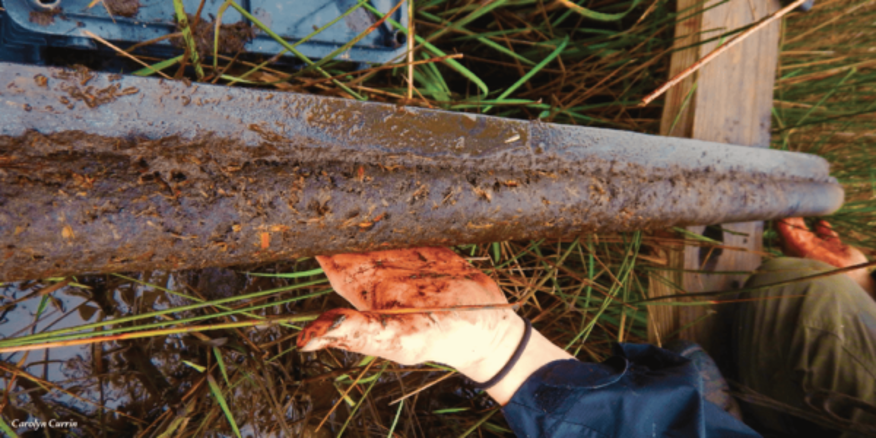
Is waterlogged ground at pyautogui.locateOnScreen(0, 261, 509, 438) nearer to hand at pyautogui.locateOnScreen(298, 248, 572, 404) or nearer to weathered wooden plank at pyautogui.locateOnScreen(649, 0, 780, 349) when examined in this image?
hand at pyautogui.locateOnScreen(298, 248, 572, 404)

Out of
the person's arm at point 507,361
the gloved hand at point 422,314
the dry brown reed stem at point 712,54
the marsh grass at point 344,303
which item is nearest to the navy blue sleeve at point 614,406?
the person's arm at point 507,361

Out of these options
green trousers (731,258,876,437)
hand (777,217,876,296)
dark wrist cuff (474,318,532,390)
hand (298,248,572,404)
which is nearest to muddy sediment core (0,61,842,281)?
hand (298,248,572,404)

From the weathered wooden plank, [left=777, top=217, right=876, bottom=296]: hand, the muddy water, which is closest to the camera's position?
the muddy water

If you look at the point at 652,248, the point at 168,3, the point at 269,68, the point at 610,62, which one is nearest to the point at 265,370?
the point at 269,68

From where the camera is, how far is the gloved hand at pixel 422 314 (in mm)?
800

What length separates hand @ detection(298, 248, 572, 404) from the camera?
2.57ft

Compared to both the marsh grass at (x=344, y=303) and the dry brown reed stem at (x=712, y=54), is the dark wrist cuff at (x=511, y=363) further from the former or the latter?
the dry brown reed stem at (x=712, y=54)

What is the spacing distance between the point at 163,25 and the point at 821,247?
2.55 meters

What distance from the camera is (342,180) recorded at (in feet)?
2.51

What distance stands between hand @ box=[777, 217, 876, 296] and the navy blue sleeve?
1244 mm

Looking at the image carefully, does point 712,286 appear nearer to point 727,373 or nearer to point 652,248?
point 652,248

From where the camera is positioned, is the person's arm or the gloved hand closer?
the gloved hand

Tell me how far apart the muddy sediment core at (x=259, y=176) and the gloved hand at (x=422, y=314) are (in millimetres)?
117

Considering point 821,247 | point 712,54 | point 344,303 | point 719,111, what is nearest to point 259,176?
point 344,303
